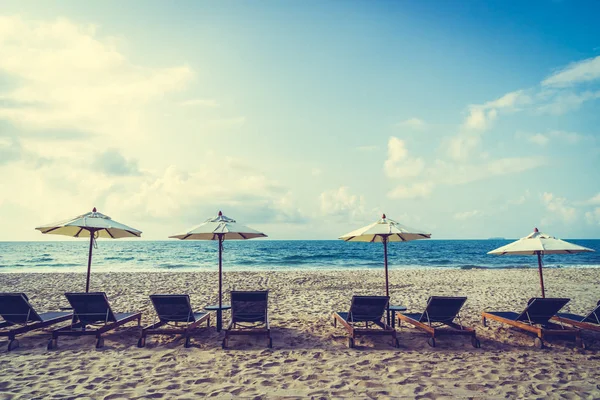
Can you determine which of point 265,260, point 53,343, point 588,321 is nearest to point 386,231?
point 588,321

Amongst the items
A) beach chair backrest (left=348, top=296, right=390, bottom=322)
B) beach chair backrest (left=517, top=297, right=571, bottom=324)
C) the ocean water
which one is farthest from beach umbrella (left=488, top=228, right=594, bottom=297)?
the ocean water

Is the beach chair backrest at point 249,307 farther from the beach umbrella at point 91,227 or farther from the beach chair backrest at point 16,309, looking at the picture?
the beach chair backrest at point 16,309

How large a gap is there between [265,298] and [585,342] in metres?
5.73

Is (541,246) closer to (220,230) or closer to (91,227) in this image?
(220,230)

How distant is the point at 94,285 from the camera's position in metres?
A: 15.6

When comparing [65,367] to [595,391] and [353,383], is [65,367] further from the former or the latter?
[595,391]

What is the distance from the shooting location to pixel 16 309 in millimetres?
6027

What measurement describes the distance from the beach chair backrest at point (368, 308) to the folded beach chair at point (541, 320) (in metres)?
2.48

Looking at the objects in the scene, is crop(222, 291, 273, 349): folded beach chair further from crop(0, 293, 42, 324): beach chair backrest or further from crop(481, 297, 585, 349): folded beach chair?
crop(481, 297, 585, 349): folded beach chair

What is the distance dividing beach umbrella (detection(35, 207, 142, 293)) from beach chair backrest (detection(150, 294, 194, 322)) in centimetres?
169

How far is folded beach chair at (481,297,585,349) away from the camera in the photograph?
5905mm

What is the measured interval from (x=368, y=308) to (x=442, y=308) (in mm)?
1360

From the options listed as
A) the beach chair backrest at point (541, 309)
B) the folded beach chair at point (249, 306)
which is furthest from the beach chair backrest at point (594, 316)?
the folded beach chair at point (249, 306)

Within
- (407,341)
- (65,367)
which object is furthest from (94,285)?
(407,341)
